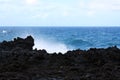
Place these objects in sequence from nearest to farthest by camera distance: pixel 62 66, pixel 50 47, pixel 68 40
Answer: pixel 62 66
pixel 50 47
pixel 68 40

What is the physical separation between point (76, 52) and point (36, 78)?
10.7 feet

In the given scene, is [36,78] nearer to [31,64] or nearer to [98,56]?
[31,64]

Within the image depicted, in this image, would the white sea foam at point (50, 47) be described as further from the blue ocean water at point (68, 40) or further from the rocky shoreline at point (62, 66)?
the rocky shoreline at point (62, 66)

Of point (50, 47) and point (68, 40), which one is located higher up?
point (50, 47)

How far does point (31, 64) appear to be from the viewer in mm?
11758

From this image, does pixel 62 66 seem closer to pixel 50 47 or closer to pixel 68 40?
pixel 50 47

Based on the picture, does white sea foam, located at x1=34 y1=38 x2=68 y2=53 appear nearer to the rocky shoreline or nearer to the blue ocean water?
the blue ocean water

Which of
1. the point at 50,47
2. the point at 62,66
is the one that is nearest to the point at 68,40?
the point at 50,47

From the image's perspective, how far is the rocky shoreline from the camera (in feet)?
33.6

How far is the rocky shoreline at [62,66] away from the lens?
1023cm

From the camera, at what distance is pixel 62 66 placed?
11.4 metres

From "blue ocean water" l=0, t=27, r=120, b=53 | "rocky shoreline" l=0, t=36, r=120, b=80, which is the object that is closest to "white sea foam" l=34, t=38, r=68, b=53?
"blue ocean water" l=0, t=27, r=120, b=53

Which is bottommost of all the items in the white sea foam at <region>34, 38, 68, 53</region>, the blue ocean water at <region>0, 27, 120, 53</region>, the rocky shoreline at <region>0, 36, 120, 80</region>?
the blue ocean water at <region>0, 27, 120, 53</region>

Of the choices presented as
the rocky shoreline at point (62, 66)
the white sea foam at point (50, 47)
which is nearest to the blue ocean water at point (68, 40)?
the white sea foam at point (50, 47)
